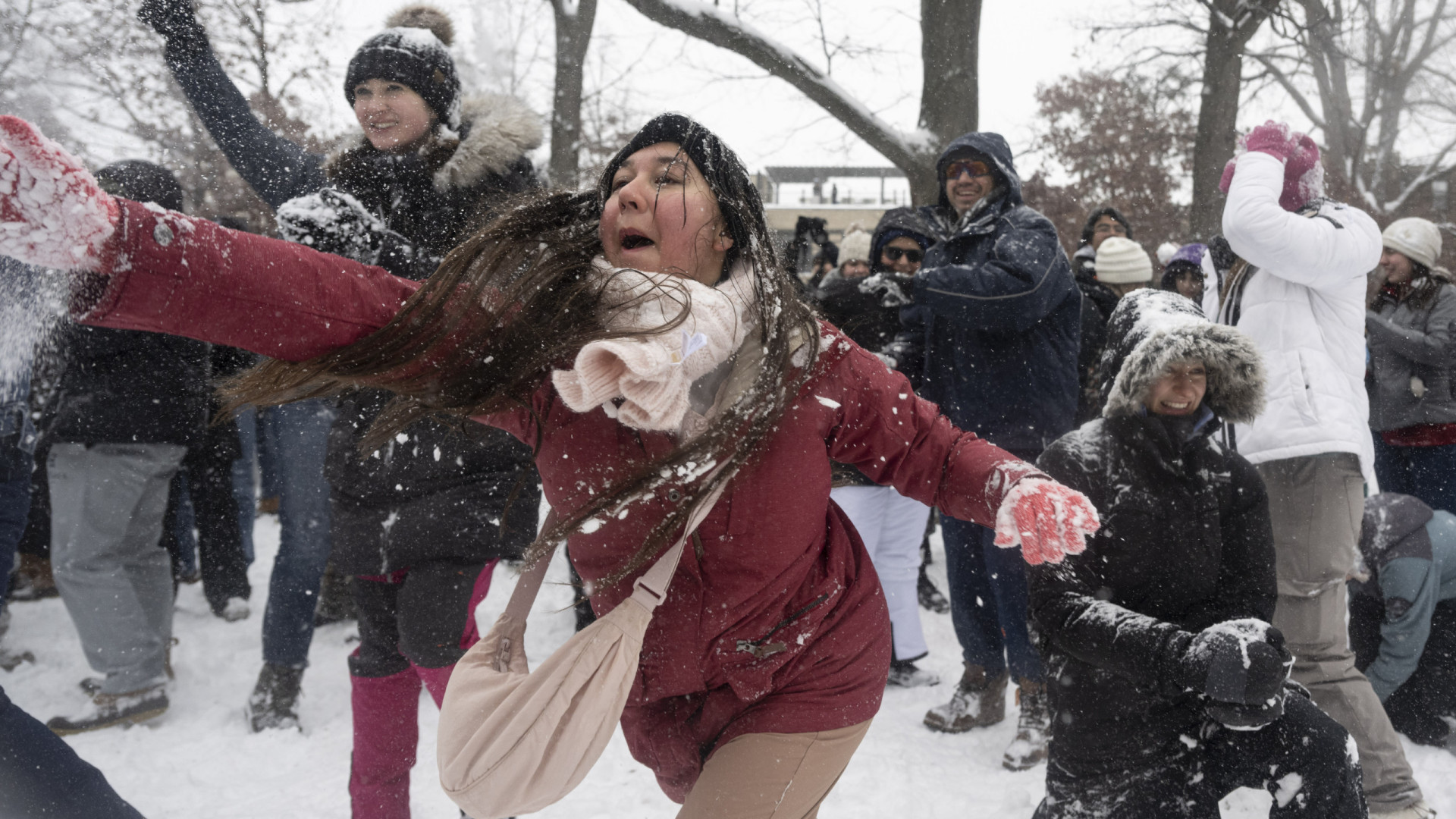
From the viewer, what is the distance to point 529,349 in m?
1.49

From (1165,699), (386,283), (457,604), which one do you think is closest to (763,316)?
(386,283)

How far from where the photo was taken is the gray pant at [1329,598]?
2713 mm

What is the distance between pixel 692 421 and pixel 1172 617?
156cm

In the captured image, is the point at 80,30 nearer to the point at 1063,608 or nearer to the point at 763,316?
the point at 763,316

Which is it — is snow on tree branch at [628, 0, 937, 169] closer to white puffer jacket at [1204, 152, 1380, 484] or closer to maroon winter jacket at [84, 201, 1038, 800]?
white puffer jacket at [1204, 152, 1380, 484]

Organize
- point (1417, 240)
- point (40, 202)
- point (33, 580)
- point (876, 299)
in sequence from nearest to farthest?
1. point (40, 202)
2. point (876, 299)
3. point (1417, 240)
4. point (33, 580)

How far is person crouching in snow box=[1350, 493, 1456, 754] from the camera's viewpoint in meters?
3.37

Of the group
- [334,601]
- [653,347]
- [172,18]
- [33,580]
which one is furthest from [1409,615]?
[33,580]

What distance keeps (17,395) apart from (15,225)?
6.50 feet

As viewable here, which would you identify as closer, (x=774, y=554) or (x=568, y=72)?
(x=774, y=554)

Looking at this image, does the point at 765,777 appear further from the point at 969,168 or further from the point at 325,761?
the point at 969,168

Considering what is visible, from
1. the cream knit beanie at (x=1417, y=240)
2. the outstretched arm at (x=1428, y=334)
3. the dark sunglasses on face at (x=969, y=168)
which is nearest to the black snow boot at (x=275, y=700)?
the dark sunglasses on face at (x=969, y=168)

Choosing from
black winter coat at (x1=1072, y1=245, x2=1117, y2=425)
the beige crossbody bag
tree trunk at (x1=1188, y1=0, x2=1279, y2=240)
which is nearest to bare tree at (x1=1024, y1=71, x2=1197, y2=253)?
tree trunk at (x1=1188, y1=0, x2=1279, y2=240)

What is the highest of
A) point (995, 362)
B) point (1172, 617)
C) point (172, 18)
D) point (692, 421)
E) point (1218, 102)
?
point (172, 18)
